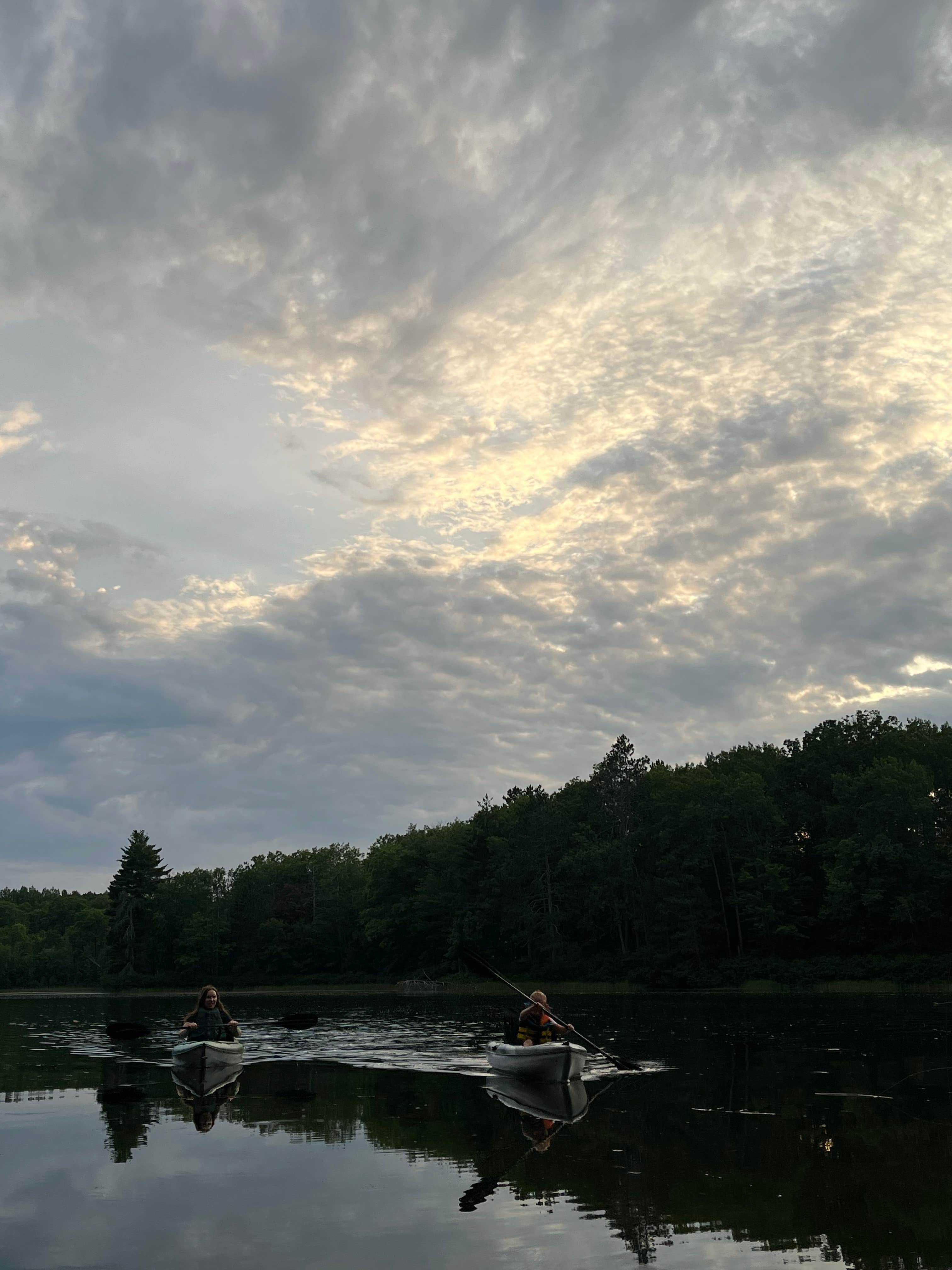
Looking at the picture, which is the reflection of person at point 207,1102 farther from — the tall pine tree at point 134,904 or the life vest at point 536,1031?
the tall pine tree at point 134,904

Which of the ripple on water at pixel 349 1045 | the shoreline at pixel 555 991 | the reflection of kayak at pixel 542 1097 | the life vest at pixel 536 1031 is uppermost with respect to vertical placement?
the life vest at pixel 536 1031

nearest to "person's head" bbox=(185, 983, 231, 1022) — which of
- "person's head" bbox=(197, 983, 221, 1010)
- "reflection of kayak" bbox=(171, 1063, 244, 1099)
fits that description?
"person's head" bbox=(197, 983, 221, 1010)

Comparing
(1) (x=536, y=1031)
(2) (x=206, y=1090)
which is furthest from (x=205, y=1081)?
(1) (x=536, y=1031)

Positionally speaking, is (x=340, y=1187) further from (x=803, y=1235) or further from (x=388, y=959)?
(x=388, y=959)

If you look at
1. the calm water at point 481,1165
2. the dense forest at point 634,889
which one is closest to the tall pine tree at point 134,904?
the dense forest at point 634,889

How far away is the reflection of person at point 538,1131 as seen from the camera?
52.5 feet

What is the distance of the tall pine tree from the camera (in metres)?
126

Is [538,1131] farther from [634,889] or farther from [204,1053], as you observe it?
[634,889]

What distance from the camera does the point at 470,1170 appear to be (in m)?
14.2

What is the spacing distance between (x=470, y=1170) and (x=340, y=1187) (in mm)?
1985

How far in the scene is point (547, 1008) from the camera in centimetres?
2488

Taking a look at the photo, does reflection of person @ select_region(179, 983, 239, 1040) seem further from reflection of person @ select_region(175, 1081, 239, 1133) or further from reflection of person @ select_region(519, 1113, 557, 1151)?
reflection of person @ select_region(519, 1113, 557, 1151)

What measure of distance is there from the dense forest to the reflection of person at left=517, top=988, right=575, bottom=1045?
28993 mm

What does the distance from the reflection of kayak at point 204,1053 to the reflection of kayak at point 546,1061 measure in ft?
24.1
